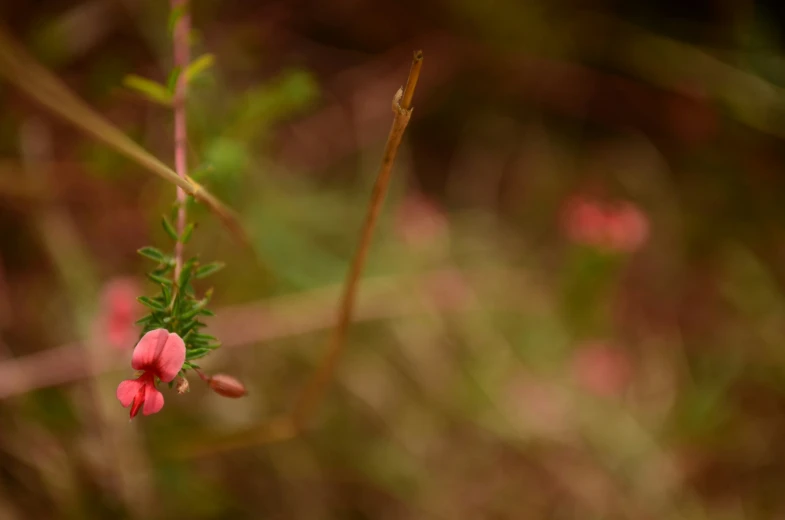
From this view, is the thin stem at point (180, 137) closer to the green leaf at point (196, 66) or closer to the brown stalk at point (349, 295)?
the green leaf at point (196, 66)

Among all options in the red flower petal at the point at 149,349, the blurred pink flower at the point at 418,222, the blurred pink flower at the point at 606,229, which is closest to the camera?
the red flower petal at the point at 149,349

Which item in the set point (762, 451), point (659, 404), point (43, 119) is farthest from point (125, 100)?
point (762, 451)

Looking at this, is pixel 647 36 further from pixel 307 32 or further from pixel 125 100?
pixel 125 100

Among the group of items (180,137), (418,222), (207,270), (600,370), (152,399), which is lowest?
(152,399)

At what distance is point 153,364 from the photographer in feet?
1.05

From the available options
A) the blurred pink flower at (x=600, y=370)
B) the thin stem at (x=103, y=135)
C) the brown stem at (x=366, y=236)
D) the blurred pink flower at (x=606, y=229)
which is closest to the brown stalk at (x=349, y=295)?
the brown stem at (x=366, y=236)

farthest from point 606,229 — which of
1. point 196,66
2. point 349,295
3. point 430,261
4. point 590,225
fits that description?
point 196,66

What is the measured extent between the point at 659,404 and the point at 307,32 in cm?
90

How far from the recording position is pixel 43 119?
0.83 m

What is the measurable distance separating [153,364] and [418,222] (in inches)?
27.7

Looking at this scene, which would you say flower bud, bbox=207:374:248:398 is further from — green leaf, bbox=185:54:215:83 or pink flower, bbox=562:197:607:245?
pink flower, bbox=562:197:607:245

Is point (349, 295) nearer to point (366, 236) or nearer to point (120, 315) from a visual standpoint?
point (366, 236)

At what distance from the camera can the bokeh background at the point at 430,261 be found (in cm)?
69

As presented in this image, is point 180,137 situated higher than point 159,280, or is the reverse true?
point 180,137
